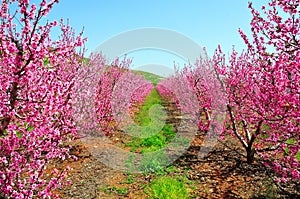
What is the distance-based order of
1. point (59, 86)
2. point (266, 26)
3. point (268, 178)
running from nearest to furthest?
point (59, 86)
point (266, 26)
point (268, 178)

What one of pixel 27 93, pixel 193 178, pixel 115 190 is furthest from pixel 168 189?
pixel 27 93

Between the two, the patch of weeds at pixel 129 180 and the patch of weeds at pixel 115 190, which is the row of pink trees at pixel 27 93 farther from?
the patch of weeds at pixel 129 180

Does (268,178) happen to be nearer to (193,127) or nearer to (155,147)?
(155,147)

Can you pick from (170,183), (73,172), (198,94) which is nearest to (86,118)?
(73,172)

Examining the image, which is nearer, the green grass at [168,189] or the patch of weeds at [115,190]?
the green grass at [168,189]

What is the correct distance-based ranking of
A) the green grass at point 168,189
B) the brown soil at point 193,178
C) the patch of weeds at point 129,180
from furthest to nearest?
1. the patch of weeds at point 129,180
2. the brown soil at point 193,178
3. the green grass at point 168,189

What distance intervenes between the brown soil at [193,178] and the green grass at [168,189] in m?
0.16

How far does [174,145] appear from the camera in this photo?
26.9ft

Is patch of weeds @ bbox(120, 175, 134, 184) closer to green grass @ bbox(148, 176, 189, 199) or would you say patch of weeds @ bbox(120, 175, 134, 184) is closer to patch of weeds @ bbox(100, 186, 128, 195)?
patch of weeds @ bbox(100, 186, 128, 195)

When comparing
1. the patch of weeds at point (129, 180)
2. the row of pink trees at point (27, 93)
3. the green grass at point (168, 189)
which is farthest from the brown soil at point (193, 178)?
the row of pink trees at point (27, 93)

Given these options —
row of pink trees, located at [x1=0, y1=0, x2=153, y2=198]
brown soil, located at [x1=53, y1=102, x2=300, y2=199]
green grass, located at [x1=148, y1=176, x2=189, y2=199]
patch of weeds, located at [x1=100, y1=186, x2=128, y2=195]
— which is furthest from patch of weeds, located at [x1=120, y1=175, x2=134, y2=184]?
row of pink trees, located at [x1=0, y1=0, x2=153, y2=198]

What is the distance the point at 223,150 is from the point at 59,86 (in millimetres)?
5902

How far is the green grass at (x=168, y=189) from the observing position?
4.51 meters

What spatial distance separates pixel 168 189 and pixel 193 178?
1.05 m
